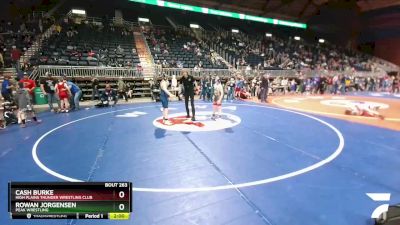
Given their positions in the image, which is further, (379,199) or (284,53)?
(284,53)

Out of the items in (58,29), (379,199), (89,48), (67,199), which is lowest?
(379,199)

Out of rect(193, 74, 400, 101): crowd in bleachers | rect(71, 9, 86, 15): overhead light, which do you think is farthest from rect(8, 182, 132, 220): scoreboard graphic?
rect(71, 9, 86, 15): overhead light

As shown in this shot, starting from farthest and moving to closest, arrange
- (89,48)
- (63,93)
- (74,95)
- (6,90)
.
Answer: (89,48)
(74,95)
(63,93)
(6,90)

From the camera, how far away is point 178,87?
1791 cm

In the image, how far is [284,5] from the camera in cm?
3500

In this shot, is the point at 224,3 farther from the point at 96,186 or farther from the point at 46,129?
the point at 96,186

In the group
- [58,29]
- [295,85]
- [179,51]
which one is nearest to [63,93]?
[58,29]

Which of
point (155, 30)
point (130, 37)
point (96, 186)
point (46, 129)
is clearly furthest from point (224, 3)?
point (96, 186)

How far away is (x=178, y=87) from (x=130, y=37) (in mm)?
11125

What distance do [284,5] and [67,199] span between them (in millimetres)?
38125

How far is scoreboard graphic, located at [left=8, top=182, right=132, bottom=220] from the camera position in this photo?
100 inches

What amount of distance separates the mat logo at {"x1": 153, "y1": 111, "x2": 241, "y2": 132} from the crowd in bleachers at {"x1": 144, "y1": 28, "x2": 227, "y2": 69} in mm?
11081

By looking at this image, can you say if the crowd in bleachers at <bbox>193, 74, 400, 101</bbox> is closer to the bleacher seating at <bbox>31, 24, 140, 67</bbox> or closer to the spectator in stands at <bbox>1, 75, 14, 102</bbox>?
the bleacher seating at <bbox>31, 24, 140, 67</bbox>

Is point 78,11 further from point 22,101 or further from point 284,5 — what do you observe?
point 284,5
